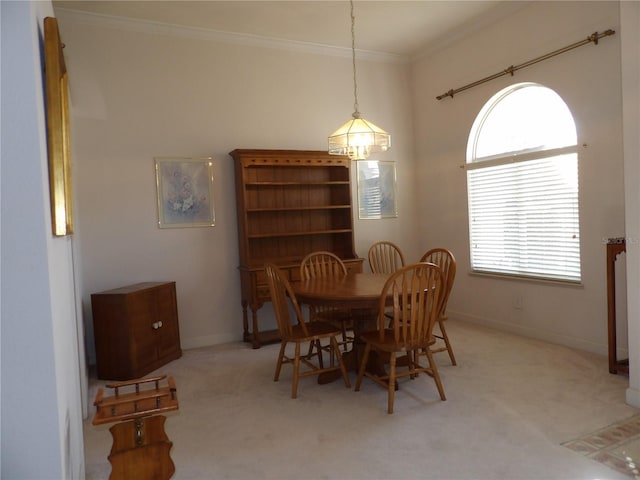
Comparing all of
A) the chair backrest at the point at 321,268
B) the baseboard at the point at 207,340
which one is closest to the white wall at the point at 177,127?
the baseboard at the point at 207,340

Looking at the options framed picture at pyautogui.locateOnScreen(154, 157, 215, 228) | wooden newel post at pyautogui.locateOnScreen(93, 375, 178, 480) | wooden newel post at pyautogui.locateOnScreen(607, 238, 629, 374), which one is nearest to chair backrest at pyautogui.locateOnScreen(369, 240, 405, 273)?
framed picture at pyautogui.locateOnScreen(154, 157, 215, 228)

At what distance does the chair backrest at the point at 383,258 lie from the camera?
4.66m

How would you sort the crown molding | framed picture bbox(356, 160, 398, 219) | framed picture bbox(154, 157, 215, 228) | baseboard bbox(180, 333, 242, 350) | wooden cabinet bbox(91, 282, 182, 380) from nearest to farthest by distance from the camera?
wooden cabinet bbox(91, 282, 182, 380)
the crown molding
framed picture bbox(154, 157, 215, 228)
baseboard bbox(180, 333, 242, 350)
framed picture bbox(356, 160, 398, 219)

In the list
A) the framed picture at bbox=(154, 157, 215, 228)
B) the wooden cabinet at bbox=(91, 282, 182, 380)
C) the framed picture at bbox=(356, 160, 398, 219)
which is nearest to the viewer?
the wooden cabinet at bbox=(91, 282, 182, 380)

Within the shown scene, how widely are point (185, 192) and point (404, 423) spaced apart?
2906 millimetres

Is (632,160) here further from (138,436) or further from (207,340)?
(207,340)

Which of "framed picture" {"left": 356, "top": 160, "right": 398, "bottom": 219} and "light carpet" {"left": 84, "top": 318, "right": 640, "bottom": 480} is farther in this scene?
"framed picture" {"left": 356, "top": 160, "right": 398, "bottom": 219}

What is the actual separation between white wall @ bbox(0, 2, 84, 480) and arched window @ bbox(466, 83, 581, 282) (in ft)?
12.4

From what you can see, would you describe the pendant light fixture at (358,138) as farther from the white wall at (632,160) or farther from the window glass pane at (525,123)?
the window glass pane at (525,123)

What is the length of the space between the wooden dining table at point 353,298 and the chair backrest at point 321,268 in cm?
20

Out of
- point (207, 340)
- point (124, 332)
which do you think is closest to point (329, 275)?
point (207, 340)

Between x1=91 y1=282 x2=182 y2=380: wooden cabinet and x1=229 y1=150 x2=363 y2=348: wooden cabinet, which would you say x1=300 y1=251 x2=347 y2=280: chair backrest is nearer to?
x1=229 y1=150 x2=363 y2=348: wooden cabinet

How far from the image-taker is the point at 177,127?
169 inches

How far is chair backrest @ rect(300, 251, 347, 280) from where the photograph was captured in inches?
152
